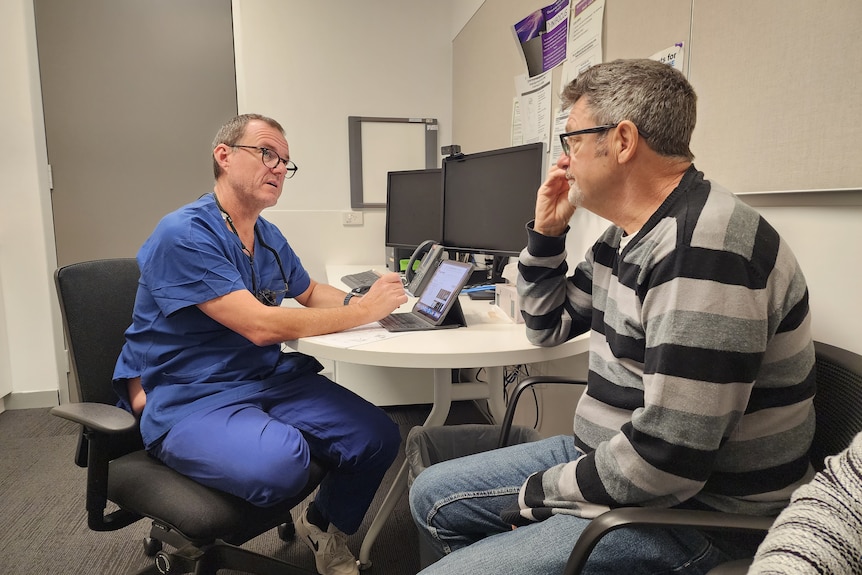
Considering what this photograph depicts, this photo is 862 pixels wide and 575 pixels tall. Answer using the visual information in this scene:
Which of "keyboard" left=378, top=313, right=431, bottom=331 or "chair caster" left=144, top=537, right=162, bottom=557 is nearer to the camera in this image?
"keyboard" left=378, top=313, right=431, bottom=331

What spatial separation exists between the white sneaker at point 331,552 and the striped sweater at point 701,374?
2.51 feet

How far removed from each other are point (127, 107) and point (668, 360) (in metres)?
3.41

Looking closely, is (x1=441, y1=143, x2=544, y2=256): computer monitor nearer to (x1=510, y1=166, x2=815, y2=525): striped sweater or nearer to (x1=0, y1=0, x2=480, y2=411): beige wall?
(x1=510, y1=166, x2=815, y2=525): striped sweater

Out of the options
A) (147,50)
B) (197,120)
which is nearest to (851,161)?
(197,120)

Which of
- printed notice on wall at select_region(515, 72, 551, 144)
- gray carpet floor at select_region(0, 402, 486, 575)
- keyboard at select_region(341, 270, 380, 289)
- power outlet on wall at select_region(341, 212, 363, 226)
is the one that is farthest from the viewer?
power outlet on wall at select_region(341, 212, 363, 226)

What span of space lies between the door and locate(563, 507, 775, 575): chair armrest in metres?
3.22

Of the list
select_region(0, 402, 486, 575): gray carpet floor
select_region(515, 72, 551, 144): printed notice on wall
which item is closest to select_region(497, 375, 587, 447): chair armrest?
select_region(0, 402, 486, 575): gray carpet floor

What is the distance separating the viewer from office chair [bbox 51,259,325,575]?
1097 millimetres

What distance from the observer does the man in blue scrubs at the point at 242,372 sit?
1.20m

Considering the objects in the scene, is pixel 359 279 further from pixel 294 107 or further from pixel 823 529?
pixel 823 529

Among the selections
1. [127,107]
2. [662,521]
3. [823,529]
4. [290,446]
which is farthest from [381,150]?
[823,529]

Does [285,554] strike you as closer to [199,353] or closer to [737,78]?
[199,353]

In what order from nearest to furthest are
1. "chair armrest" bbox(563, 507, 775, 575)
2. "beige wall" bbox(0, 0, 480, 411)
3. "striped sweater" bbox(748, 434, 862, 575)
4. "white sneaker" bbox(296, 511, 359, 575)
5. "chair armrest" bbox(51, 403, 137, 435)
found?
1. "striped sweater" bbox(748, 434, 862, 575)
2. "chair armrest" bbox(563, 507, 775, 575)
3. "chair armrest" bbox(51, 403, 137, 435)
4. "white sneaker" bbox(296, 511, 359, 575)
5. "beige wall" bbox(0, 0, 480, 411)

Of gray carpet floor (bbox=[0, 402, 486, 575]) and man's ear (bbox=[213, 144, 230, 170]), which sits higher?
man's ear (bbox=[213, 144, 230, 170])
